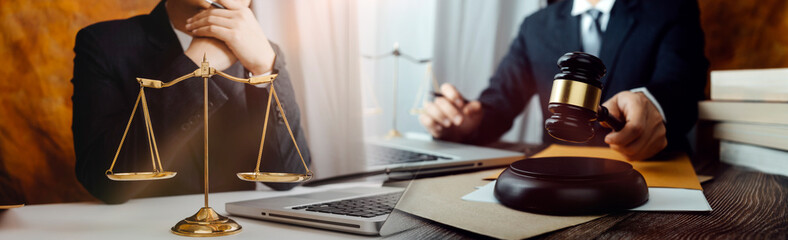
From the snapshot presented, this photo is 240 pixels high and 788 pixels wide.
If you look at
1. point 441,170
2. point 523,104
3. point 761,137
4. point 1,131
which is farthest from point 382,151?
point 523,104

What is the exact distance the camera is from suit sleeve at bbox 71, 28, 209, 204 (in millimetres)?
493

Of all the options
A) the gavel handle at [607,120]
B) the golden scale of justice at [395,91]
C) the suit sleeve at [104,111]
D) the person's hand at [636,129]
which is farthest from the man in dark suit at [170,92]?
A: the person's hand at [636,129]

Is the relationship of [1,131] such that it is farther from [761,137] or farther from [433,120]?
[761,137]

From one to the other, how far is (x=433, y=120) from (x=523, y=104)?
57 cm

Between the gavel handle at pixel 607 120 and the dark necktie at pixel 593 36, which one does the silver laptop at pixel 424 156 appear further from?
the dark necktie at pixel 593 36

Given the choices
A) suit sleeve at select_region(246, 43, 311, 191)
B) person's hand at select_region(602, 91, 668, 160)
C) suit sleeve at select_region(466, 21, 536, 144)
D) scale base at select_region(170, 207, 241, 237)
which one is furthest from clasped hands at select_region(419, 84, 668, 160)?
scale base at select_region(170, 207, 241, 237)

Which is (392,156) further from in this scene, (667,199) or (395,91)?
(667,199)

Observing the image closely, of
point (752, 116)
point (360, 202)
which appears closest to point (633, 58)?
point (752, 116)

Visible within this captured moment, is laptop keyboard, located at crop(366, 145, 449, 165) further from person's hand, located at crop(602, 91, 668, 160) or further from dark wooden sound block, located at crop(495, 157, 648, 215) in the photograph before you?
person's hand, located at crop(602, 91, 668, 160)

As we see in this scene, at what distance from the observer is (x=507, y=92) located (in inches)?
57.7

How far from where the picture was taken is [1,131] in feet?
1.57

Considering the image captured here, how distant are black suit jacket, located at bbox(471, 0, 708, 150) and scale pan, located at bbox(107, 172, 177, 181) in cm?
82

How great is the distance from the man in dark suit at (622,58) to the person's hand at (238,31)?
509 millimetres

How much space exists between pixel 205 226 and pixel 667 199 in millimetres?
528
